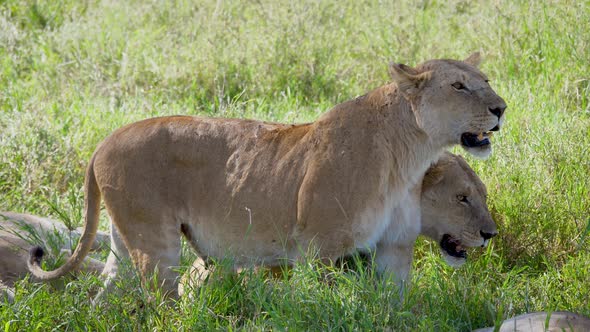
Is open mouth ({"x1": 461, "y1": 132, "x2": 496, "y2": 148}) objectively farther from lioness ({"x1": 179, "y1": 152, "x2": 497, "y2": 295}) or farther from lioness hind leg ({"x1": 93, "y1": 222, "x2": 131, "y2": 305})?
lioness hind leg ({"x1": 93, "y1": 222, "x2": 131, "y2": 305})

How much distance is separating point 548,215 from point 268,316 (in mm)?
1616

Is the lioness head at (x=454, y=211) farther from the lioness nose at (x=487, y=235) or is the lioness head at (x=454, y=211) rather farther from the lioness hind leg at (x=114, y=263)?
the lioness hind leg at (x=114, y=263)

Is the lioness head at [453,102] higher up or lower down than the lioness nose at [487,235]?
higher up

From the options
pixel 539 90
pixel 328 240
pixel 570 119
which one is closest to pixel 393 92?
pixel 328 240

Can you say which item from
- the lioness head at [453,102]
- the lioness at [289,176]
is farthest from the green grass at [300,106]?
the lioness head at [453,102]

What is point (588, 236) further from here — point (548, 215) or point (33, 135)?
point (33, 135)

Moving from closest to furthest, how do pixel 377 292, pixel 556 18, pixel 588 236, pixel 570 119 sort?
pixel 377 292 < pixel 588 236 < pixel 570 119 < pixel 556 18

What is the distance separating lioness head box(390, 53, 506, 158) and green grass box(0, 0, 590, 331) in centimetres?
61

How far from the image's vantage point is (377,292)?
413 cm

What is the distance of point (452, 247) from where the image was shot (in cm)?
485

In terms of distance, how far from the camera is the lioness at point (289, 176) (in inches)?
173

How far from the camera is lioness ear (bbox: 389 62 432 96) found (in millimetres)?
4418

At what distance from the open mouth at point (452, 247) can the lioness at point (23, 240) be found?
1.62 meters

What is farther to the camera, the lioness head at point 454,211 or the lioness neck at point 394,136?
the lioness head at point 454,211
